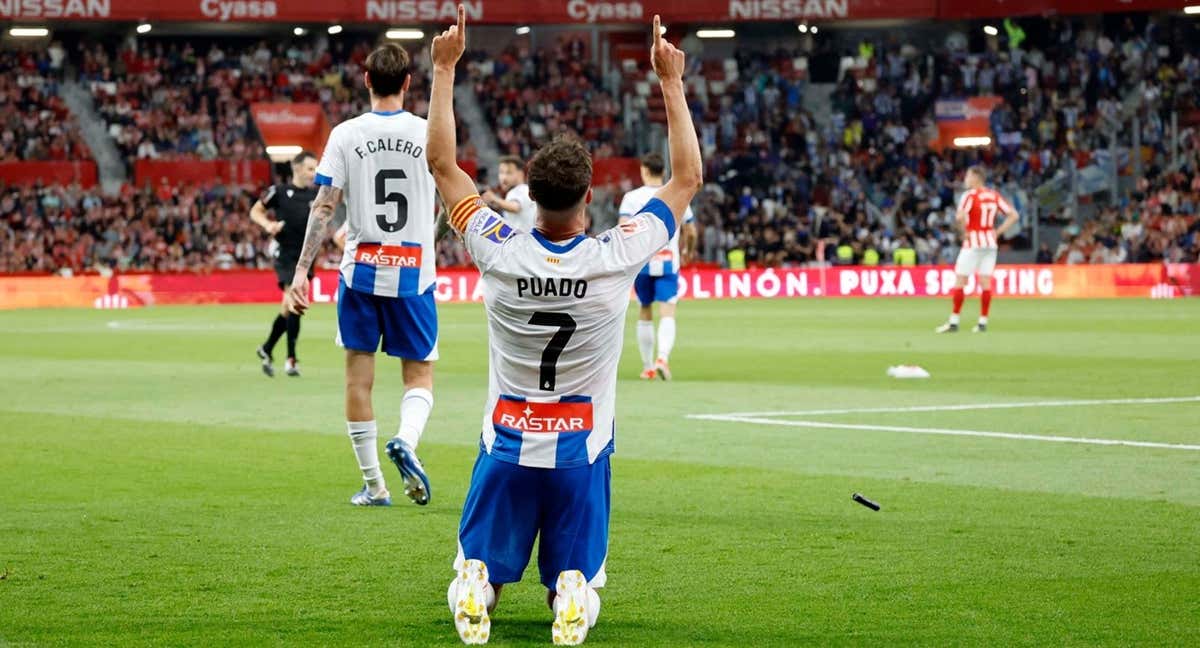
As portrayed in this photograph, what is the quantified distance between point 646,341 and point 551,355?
12.4m

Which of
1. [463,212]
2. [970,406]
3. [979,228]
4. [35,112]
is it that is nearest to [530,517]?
[463,212]

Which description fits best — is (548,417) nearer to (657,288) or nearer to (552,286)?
(552,286)

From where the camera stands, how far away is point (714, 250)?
48094mm

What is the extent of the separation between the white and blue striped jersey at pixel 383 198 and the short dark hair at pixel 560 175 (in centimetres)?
360

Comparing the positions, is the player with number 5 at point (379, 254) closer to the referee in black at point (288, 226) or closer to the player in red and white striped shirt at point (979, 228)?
the referee in black at point (288, 226)

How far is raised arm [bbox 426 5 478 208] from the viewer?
5.79 metres

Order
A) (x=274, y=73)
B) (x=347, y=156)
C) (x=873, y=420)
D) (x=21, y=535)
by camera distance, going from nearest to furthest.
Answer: (x=21, y=535)
(x=347, y=156)
(x=873, y=420)
(x=274, y=73)

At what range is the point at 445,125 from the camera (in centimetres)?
579

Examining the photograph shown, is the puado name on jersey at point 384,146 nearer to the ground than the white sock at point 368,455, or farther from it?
farther from it

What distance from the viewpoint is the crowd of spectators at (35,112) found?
1806 inches

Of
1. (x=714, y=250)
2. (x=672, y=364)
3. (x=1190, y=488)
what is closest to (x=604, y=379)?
(x=1190, y=488)

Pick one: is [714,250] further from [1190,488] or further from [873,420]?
[1190,488]

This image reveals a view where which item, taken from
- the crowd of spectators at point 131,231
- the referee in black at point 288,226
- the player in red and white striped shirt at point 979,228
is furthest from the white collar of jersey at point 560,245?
the crowd of spectators at point 131,231

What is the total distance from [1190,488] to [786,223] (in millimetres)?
39291
